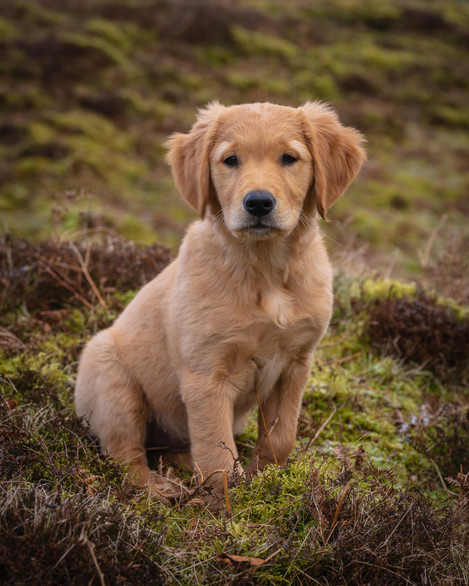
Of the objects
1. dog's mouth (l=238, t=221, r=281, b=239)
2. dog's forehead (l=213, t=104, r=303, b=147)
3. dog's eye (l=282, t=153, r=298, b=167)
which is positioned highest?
dog's forehead (l=213, t=104, r=303, b=147)

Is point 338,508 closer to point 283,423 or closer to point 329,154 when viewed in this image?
point 283,423

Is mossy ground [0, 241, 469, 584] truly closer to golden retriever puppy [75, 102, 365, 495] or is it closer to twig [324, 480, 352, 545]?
twig [324, 480, 352, 545]

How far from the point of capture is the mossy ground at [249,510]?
202 centimetres

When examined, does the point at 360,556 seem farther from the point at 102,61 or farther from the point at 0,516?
the point at 102,61

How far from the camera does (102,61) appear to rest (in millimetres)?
14531

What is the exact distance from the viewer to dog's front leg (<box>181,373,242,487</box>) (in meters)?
2.76

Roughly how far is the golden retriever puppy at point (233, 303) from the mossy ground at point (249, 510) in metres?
0.27

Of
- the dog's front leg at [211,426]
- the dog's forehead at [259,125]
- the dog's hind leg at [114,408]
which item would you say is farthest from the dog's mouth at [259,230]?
the dog's hind leg at [114,408]

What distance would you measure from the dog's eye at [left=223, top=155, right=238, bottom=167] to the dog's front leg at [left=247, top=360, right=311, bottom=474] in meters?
1.16

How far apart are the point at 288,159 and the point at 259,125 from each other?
24 cm

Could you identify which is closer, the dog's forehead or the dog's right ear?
the dog's forehead

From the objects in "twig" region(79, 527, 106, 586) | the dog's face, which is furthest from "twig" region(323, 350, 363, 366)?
"twig" region(79, 527, 106, 586)

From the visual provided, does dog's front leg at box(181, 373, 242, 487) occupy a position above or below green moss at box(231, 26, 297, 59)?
below

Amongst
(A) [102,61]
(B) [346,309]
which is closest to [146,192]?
(A) [102,61]
